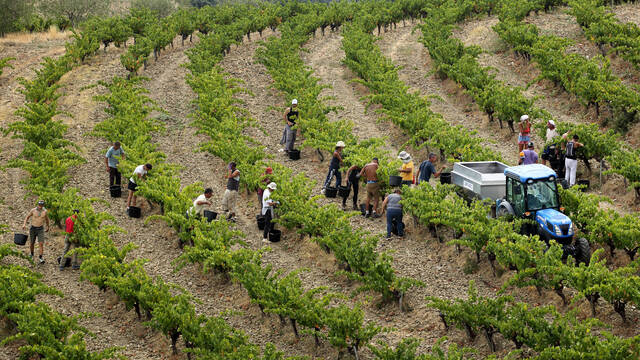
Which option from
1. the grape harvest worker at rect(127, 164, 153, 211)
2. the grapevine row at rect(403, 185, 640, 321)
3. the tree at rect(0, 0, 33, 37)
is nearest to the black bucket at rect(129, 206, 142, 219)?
the grape harvest worker at rect(127, 164, 153, 211)

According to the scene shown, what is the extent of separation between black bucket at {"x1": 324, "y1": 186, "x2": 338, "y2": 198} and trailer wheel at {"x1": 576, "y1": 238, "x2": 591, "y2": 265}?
7.50m

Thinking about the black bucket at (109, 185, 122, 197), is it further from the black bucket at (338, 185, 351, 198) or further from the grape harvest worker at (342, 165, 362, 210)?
the grape harvest worker at (342, 165, 362, 210)

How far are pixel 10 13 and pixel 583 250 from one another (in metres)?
37.7

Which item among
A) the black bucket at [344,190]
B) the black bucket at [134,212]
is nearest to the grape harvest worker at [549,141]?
the black bucket at [344,190]

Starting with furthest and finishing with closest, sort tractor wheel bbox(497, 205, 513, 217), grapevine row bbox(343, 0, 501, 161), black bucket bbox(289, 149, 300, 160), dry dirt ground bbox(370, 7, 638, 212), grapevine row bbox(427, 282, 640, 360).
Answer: black bucket bbox(289, 149, 300, 160), grapevine row bbox(343, 0, 501, 161), dry dirt ground bbox(370, 7, 638, 212), tractor wheel bbox(497, 205, 513, 217), grapevine row bbox(427, 282, 640, 360)

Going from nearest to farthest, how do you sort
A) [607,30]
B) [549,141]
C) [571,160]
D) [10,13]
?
[571,160] → [549,141] → [607,30] → [10,13]

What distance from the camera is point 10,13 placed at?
40500 mm

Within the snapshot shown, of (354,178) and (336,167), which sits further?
(336,167)

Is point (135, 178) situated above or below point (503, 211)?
below

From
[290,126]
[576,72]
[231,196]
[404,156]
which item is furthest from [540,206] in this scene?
[576,72]

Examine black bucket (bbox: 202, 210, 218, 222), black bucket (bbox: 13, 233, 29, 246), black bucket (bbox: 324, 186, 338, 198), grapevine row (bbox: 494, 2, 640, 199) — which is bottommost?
black bucket (bbox: 13, 233, 29, 246)

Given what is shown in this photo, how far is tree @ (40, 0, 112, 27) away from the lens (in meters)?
48.4

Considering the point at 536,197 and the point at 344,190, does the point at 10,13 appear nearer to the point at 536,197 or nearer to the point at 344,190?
the point at 344,190

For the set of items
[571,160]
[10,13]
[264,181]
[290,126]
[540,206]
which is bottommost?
[264,181]
